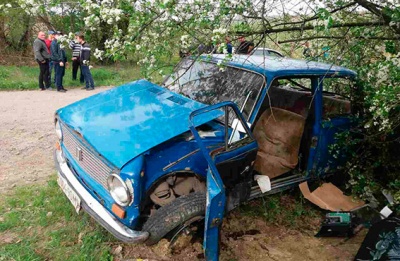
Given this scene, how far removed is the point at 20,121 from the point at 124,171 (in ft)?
17.6

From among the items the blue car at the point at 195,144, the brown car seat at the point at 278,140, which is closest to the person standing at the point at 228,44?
the blue car at the point at 195,144

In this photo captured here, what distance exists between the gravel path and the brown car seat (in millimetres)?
2799

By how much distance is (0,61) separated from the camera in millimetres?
12883

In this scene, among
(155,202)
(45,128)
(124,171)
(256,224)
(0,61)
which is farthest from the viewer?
(0,61)

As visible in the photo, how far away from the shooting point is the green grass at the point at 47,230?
9.93 feet

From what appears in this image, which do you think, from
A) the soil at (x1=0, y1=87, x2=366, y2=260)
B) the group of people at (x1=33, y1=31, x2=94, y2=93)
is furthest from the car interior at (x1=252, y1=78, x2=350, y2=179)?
the group of people at (x1=33, y1=31, x2=94, y2=93)

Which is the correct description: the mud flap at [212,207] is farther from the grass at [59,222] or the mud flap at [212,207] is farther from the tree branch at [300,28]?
the tree branch at [300,28]

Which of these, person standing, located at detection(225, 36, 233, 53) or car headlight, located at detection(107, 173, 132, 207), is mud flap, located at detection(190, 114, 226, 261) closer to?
car headlight, located at detection(107, 173, 132, 207)

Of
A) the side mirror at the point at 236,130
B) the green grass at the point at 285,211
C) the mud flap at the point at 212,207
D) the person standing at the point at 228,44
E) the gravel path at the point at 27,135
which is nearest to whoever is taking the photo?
the mud flap at the point at 212,207

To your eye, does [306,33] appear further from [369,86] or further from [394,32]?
[369,86]

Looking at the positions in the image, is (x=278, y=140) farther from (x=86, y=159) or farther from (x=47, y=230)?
(x=47, y=230)

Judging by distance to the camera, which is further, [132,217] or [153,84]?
[153,84]

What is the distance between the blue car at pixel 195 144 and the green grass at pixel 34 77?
5.89 m

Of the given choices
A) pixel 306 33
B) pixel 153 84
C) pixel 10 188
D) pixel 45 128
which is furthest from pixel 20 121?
pixel 306 33
